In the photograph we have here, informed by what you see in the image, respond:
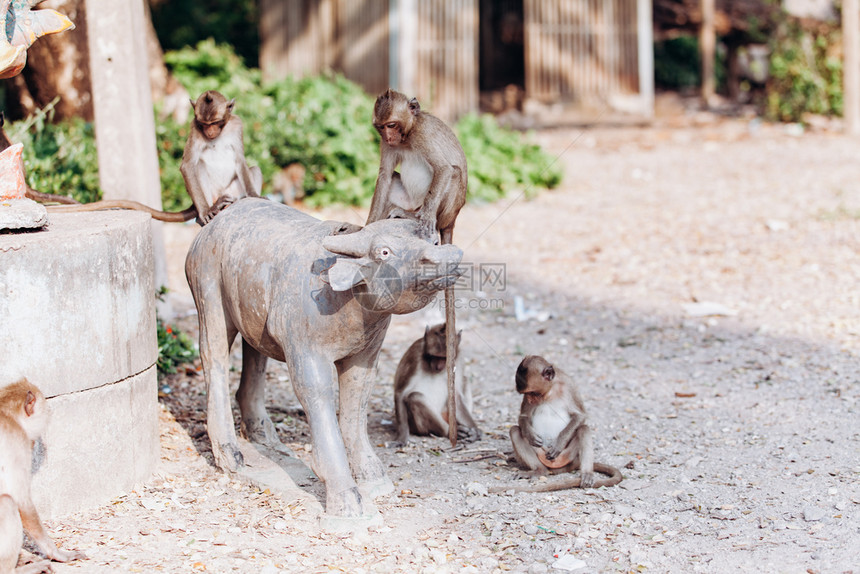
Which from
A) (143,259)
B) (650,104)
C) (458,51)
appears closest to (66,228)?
(143,259)

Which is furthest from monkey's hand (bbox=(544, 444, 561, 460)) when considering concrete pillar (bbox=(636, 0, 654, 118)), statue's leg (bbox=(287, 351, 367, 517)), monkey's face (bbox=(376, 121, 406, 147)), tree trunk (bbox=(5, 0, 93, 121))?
concrete pillar (bbox=(636, 0, 654, 118))

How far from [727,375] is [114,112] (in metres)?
4.84

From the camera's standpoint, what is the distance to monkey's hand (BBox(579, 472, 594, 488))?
5.04m

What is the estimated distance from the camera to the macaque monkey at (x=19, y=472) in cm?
375

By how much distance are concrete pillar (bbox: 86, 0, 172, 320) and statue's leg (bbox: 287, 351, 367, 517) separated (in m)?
3.10

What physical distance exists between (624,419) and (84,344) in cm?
336

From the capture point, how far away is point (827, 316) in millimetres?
7977

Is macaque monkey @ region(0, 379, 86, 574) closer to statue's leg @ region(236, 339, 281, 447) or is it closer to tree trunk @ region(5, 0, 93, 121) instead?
statue's leg @ region(236, 339, 281, 447)

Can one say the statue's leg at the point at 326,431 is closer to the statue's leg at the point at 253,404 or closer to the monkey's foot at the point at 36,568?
the statue's leg at the point at 253,404

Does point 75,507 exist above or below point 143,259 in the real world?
below

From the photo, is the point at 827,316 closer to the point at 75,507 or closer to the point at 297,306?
the point at 297,306

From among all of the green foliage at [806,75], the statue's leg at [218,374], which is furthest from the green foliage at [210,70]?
the green foliage at [806,75]

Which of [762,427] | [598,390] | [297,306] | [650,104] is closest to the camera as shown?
[297,306]

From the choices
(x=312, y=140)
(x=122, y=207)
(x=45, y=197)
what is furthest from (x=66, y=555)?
(x=312, y=140)
